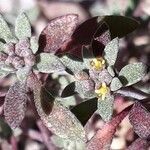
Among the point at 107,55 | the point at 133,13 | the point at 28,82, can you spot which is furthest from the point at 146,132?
the point at 133,13

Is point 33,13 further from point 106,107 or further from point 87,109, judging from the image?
point 106,107

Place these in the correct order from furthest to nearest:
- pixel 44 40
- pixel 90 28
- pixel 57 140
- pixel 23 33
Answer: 1. pixel 57 140
2. pixel 90 28
3. pixel 44 40
4. pixel 23 33

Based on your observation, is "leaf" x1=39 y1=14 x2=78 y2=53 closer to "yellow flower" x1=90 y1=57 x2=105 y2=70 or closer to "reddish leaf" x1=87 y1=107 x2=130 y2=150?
"yellow flower" x1=90 y1=57 x2=105 y2=70

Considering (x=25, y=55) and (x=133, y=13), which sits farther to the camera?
(x=133, y=13)

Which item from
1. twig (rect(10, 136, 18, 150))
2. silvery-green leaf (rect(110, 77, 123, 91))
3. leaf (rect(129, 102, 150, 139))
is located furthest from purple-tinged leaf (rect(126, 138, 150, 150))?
twig (rect(10, 136, 18, 150))

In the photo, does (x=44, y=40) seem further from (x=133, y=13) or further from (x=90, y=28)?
(x=133, y=13)

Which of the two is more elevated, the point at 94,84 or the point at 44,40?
the point at 44,40

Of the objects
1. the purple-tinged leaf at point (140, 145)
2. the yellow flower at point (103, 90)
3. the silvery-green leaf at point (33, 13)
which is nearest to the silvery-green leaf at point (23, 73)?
the yellow flower at point (103, 90)
